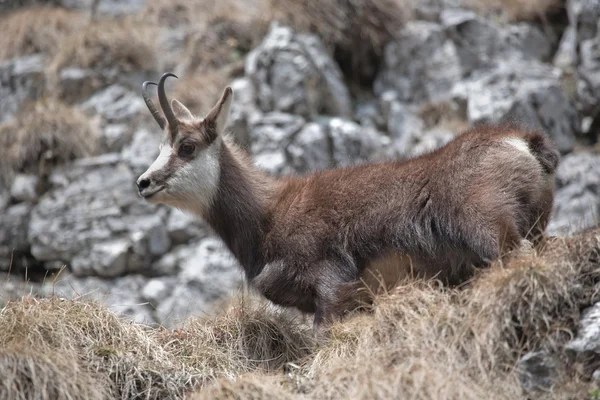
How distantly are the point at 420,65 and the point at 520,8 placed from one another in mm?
2539

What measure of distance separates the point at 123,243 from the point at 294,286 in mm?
6670

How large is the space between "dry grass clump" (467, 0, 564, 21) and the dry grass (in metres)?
10.2

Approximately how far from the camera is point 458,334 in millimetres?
5859

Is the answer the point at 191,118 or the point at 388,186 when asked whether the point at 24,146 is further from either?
the point at 388,186

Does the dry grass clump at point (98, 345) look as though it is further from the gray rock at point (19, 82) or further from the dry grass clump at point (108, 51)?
the gray rock at point (19, 82)

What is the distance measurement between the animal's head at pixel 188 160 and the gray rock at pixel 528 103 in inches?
246

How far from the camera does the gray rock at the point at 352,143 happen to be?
13.3 meters

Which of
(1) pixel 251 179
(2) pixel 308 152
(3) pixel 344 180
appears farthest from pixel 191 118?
(2) pixel 308 152

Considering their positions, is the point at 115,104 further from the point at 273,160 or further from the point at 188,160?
the point at 188,160

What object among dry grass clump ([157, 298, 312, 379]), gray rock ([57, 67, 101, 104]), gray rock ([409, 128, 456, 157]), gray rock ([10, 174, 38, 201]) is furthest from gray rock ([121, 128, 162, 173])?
dry grass clump ([157, 298, 312, 379])

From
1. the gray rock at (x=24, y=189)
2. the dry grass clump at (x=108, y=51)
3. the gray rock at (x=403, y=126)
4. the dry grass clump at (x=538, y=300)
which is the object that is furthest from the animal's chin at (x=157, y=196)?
the dry grass clump at (x=108, y=51)

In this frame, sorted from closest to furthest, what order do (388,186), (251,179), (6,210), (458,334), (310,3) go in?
1. (458,334)
2. (388,186)
3. (251,179)
4. (6,210)
5. (310,3)

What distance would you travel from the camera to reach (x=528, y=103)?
42.2 feet

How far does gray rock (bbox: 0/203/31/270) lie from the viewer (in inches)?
543
